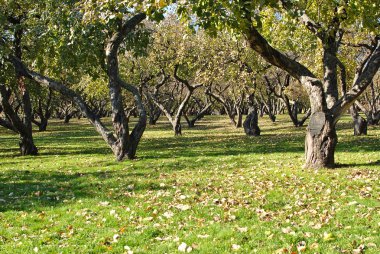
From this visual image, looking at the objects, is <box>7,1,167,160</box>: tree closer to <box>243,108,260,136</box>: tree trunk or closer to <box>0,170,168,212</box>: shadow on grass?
<box>0,170,168,212</box>: shadow on grass

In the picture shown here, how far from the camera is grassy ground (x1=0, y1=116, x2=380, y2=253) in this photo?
7.34 m

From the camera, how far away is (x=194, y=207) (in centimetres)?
968

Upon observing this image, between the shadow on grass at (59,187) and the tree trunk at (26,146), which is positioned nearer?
the shadow on grass at (59,187)

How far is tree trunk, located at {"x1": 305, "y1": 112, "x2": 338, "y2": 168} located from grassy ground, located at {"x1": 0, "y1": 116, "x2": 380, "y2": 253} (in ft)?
1.89

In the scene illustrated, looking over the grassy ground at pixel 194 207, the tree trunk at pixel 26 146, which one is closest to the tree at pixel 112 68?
the grassy ground at pixel 194 207

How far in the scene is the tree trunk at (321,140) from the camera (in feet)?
44.5

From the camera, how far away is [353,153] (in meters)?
17.5

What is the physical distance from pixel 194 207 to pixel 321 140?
603cm

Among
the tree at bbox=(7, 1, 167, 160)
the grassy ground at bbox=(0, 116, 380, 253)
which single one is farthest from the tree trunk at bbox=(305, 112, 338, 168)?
the tree at bbox=(7, 1, 167, 160)

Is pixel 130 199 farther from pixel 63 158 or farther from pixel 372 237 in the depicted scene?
pixel 63 158

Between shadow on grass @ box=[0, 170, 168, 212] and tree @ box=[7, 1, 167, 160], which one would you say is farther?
tree @ box=[7, 1, 167, 160]

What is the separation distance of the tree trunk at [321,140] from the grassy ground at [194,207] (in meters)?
0.58

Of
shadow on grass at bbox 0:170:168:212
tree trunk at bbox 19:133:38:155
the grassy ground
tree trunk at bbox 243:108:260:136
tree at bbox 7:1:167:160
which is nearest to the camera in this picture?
the grassy ground

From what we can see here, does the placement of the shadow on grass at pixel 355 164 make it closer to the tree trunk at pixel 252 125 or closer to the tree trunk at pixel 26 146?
the tree trunk at pixel 252 125
